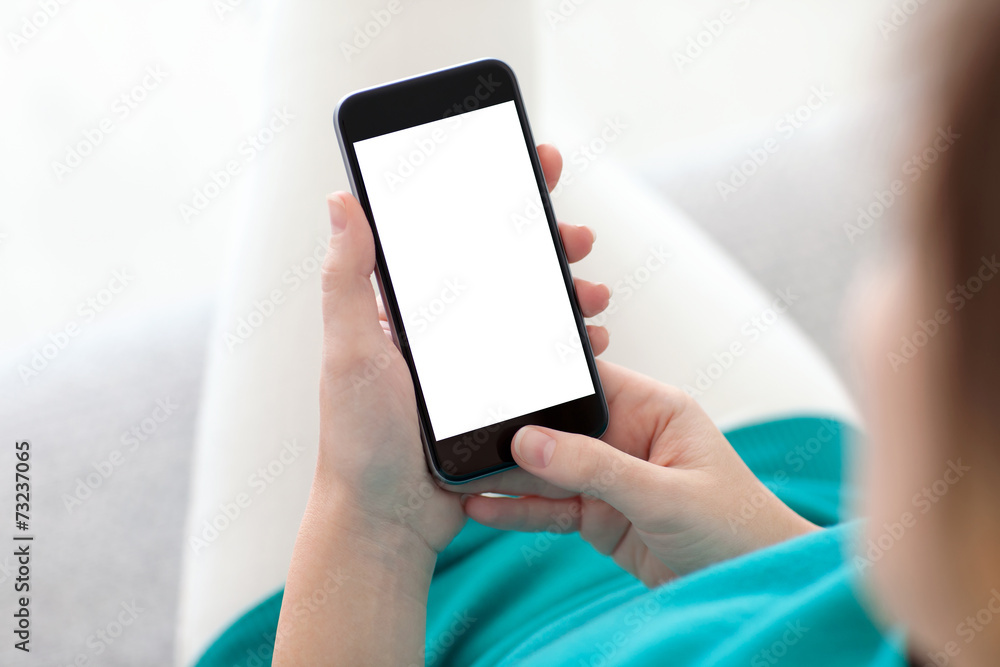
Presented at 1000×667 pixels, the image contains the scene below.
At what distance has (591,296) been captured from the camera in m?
0.61

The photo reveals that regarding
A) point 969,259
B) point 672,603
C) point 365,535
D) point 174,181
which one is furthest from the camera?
point 174,181

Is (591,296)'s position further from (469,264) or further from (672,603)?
(672,603)

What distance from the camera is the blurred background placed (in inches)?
40.2

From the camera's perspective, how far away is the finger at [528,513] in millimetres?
583

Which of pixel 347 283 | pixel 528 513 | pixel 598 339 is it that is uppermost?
pixel 347 283

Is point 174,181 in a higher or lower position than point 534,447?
higher

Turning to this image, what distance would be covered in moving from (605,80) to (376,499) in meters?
1.29

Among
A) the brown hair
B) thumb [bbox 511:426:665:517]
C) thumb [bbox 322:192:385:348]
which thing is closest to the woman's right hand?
thumb [bbox 511:426:665:517]

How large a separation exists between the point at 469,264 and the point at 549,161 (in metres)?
0.12

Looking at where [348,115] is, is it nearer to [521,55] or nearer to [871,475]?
[521,55]

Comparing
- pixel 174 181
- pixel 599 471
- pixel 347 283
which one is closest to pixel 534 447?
pixel 599 471

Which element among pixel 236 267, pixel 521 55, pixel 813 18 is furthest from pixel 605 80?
pixel 236 267

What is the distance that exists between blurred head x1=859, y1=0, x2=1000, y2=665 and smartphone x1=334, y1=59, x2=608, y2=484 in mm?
286

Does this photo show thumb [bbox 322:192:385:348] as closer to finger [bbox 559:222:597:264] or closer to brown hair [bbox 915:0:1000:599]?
finger [bbox 559:222:597:264]
